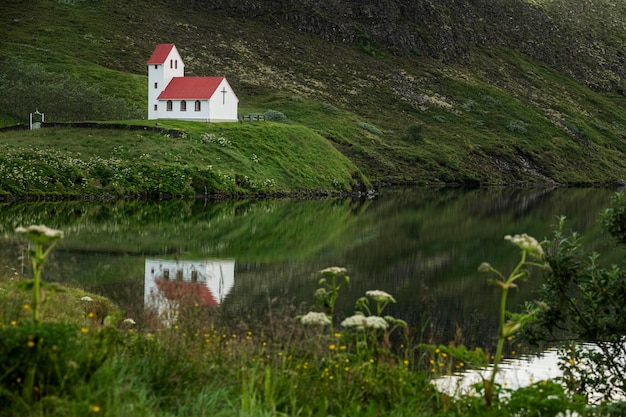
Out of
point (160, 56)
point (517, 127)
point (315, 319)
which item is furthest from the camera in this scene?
point (517, 127)

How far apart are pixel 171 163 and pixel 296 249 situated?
38.7 meters

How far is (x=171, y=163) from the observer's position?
85500 millimetres

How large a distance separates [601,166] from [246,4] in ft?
271

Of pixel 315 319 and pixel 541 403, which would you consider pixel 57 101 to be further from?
pixel 541 403

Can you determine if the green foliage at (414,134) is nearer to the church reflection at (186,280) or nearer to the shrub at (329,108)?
the shrub at (329,108)

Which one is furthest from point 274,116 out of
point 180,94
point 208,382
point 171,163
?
point 208,382

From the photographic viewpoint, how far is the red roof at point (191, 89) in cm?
10294

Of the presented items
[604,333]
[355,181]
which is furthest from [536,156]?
[604,333]

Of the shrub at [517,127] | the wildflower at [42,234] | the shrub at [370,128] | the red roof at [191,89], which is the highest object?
the wildflower at [42,234]

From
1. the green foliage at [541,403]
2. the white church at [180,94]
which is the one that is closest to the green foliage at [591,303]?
the green foliage at [541,403]

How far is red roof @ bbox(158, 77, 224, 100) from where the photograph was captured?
102938mm

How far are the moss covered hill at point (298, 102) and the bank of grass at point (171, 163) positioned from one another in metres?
0.25

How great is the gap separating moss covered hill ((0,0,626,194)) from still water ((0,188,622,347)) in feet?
44.1

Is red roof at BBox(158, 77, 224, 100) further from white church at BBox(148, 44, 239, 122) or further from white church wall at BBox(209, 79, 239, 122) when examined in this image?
white church wall at BBox(209, 79, 239, 122)
